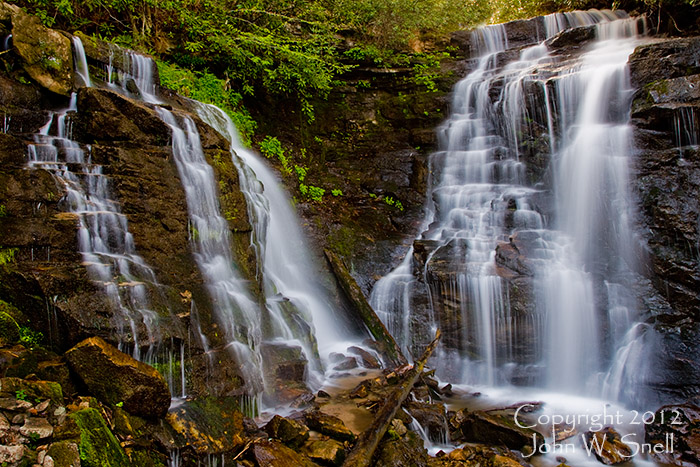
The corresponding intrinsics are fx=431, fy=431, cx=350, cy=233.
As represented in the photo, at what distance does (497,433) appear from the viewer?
211 inches

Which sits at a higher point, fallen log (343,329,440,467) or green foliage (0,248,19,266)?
green foliage (0,248,19,266)

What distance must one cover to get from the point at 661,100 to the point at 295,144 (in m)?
8.39

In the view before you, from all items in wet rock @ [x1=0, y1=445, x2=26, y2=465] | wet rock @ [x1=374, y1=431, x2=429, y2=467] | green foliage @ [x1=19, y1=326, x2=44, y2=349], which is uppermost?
green foliage @ [x1=19, y1=326, x2=44, y2=349]

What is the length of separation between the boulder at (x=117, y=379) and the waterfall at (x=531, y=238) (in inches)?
203

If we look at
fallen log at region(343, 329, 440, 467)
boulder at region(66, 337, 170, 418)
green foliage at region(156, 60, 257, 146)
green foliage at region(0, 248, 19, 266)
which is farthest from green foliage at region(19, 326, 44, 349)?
green foliage at region(156, 60, 257, 146)

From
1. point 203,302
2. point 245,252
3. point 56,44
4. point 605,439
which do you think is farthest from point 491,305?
point 56,44

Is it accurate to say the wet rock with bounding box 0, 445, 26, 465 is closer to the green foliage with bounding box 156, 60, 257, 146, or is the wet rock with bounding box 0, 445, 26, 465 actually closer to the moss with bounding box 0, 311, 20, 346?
the moss with bounding box 0, 311, 20, 346

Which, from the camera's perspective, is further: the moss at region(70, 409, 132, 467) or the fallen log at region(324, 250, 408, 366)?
the fallen log at region(324, 250, 408, 366)

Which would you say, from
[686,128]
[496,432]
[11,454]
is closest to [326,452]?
[496,432]

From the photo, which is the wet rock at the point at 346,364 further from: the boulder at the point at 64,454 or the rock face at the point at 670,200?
the rock face at the point at 670,200

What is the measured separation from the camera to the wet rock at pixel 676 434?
514cm

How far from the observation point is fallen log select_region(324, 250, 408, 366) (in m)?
7.55

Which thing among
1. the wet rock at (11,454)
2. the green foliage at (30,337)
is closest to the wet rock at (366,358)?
the green foliage at (30,337)

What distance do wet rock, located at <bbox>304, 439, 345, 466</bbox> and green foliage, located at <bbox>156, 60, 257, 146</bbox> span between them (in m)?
7.63
